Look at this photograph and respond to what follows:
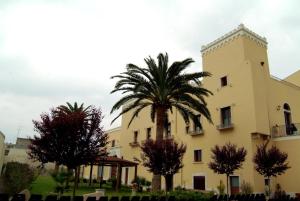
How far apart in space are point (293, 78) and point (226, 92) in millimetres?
12241

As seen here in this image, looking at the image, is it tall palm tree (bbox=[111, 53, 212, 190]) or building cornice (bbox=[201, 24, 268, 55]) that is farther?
building cornice (bbox=[201, 24, 268, 55])

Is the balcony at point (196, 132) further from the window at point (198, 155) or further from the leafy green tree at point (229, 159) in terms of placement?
the leafy green tree at point (229, 159)

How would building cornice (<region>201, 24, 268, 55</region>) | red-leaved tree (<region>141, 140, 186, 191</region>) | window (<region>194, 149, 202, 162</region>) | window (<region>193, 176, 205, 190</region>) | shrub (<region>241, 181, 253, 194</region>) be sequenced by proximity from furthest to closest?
window (<region>194, 149, 202, 162</region>)
window (<region>193, 176, 205, 190</region>)
building cornice (<region>201, 24, 268, 55</region>)
shrub (<region>241, 181, 253, 194</region>)
red-leaved tree (<region>141, 140, 186, 191</region>)

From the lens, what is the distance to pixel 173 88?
72.8 ft

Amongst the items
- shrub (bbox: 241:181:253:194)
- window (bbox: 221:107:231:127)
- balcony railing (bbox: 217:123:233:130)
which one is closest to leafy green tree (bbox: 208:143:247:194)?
shrub (bbox: 241:181:253:194)

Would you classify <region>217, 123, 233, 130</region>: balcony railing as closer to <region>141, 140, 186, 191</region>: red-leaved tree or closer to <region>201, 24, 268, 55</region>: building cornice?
<region>201, 24, 268, 55</region>: building cornice

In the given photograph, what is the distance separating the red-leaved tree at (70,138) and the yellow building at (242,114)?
1186cm

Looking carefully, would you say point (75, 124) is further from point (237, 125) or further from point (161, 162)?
point (237, 125)

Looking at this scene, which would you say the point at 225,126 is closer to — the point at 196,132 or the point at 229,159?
the point at 196,132

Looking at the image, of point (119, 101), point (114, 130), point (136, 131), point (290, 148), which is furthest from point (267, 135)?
point (114, 130)

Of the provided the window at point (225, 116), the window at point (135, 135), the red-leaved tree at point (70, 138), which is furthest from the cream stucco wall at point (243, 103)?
the red-leaved tree at point (70, 138)

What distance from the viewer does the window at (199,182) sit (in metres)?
26.4

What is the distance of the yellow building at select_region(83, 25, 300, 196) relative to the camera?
75.6 feet

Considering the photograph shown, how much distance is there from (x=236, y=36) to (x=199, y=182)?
543 inches
